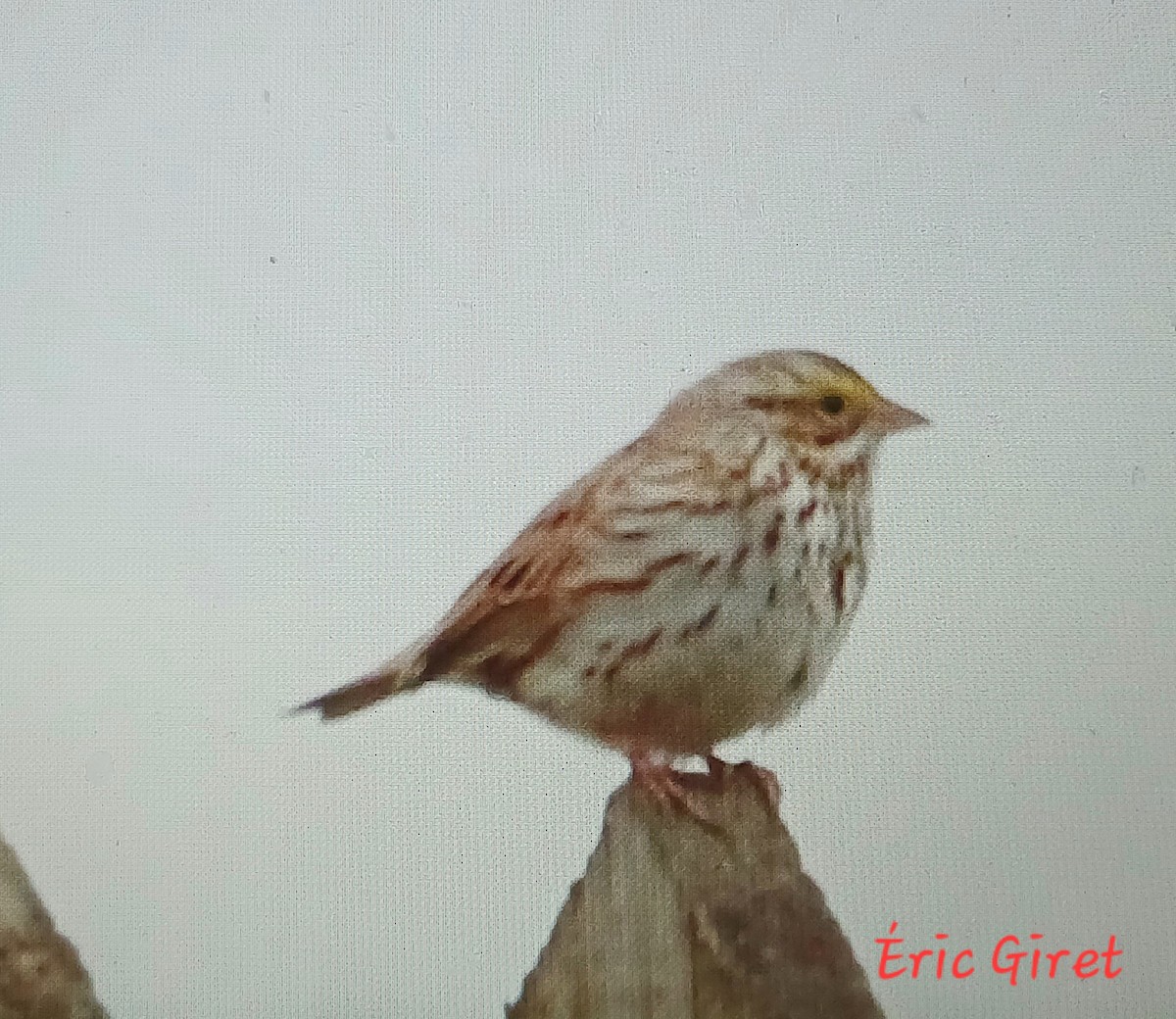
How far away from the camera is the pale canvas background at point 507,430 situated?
40cm

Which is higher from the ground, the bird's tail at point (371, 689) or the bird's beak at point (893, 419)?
the bird's beak at point (893, 419)

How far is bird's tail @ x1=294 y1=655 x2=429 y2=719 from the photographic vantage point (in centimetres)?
43

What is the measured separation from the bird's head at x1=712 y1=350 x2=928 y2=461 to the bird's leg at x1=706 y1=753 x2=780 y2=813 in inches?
5.1

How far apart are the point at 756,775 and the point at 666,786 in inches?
1.5

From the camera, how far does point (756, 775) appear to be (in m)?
0.40

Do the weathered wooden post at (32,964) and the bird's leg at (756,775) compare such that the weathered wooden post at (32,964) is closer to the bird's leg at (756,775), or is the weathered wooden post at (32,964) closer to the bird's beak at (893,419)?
the bird's leg at (756,775)

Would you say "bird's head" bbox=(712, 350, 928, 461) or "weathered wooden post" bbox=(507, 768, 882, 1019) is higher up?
"bird's head" bbox=(712, 350, 928, 461)

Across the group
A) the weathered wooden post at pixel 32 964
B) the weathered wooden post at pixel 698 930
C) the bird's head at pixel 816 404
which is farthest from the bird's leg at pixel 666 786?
the weathered wooden post at pixel 32 964

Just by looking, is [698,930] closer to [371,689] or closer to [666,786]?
[666,786]

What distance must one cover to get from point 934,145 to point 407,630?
12.6 inches

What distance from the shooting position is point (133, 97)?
1.65ft

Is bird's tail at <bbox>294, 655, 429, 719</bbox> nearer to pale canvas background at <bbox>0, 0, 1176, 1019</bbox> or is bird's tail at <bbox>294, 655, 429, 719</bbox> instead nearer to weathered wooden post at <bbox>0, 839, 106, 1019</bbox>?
pale canvas background at <bbox>0, 0, 1176, 1019</bbox>

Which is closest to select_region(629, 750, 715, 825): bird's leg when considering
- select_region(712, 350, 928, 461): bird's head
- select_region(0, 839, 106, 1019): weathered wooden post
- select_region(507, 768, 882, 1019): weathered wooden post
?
select_region(507, 768, 882, 1019): weathered wooden post

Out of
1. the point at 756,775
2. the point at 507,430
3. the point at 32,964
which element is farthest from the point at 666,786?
the point at 32,964
